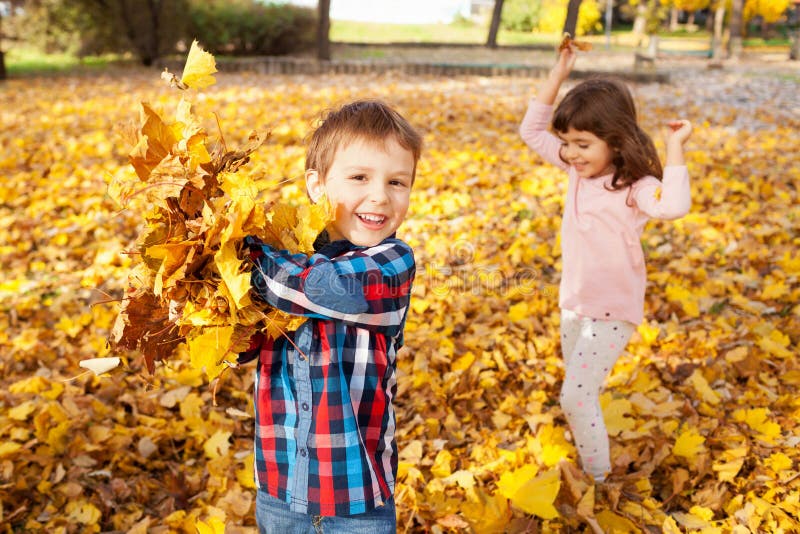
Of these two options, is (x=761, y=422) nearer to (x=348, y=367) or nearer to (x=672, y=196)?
(x=672, y=196)

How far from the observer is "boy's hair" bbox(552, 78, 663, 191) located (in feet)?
7.65

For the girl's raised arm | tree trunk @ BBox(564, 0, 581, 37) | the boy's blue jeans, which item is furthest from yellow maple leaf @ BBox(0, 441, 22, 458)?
tree trunk @ BBox(564, 0, 581, 37)

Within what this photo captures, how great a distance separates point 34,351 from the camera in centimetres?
348

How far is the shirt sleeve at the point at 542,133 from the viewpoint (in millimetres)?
2709

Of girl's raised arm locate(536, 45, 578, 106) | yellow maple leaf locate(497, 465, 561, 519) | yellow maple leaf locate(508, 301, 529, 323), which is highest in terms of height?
girl's raised arm locate(536, 45, 578, 106)

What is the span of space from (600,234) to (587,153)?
0.99ft

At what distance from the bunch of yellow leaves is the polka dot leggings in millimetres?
1358

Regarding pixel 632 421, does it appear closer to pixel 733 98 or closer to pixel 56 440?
pixel 56 440

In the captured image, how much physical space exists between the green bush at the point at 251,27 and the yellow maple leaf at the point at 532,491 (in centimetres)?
→ 1437

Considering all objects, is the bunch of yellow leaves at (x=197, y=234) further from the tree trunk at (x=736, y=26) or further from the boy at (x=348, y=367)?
the tree trunk at (x=736, y=26)

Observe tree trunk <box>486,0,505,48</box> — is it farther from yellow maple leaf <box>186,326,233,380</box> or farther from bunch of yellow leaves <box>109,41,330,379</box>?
yellow maple leaf <box>186,326,233,380</box>

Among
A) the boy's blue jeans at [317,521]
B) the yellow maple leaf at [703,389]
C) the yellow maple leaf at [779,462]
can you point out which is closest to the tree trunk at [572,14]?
the yellow maple leaf at [703,389]

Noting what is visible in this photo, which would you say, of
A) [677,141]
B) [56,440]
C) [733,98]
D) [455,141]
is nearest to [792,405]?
[677,141]

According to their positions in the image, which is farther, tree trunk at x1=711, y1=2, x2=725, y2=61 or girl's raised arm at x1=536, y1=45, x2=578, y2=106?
tree trunk at x1=711, y1=2, x2=725, y2=61
